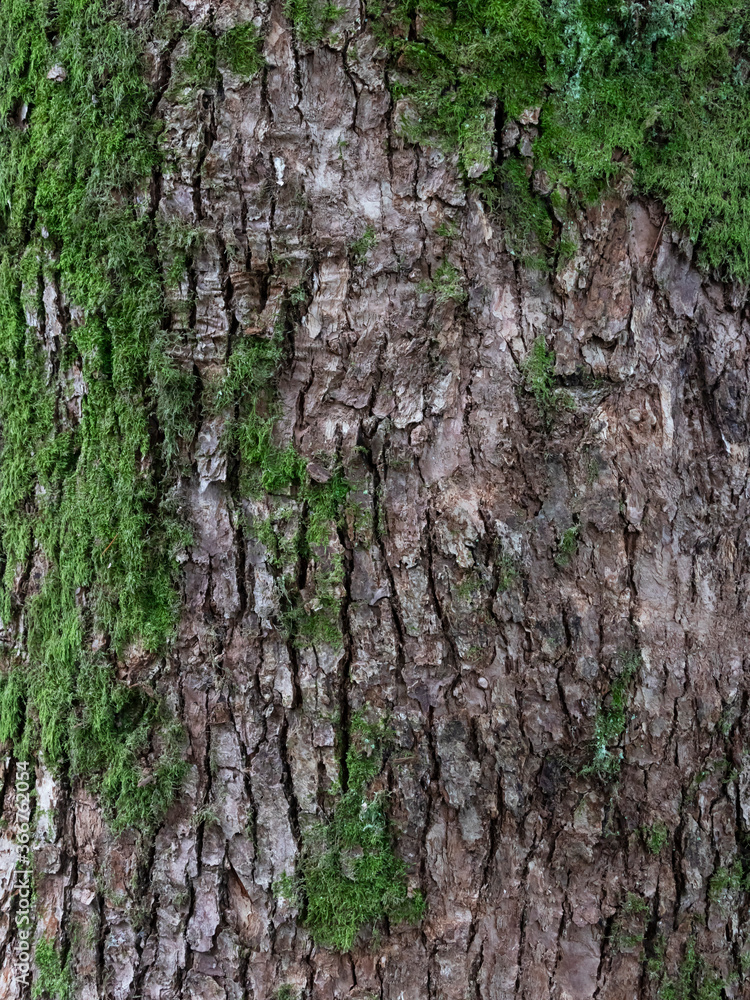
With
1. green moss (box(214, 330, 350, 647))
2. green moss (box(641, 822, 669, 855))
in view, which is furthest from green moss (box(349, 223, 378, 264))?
green moss (box(641, 822, 669, 855))

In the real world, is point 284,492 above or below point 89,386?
below

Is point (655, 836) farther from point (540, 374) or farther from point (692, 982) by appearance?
point (540, 374)

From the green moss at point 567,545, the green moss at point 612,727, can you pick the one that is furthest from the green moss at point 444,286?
the green moss at point 612,727

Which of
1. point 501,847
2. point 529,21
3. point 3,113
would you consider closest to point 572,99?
point 529,21

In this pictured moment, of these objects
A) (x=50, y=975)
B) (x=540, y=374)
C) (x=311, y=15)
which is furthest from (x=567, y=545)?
(x=50, y=975)

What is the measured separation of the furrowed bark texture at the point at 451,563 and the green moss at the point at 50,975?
18 cm

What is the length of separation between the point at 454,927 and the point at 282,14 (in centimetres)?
197

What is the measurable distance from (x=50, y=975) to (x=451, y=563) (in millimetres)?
1328

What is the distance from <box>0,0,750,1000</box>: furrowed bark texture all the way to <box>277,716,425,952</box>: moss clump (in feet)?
0.10

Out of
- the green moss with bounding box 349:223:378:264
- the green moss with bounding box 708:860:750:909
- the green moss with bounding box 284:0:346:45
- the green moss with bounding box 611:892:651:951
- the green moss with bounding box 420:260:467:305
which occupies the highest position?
the green moss with bounding box 284:0:346:45

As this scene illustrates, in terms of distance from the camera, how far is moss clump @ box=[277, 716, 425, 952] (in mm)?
1477

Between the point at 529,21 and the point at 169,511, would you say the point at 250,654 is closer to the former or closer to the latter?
the point at 169,511

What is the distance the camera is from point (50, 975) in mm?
1565

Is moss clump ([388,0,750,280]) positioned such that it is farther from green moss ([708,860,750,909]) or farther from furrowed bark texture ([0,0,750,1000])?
green moss ([708,860,750,909])
